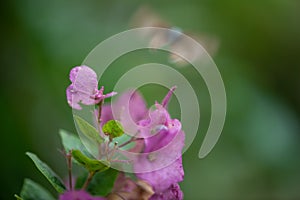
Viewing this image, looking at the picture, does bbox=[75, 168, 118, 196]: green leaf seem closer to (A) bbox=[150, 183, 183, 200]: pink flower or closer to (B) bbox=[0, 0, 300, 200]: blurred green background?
(A) bbox=[150, 183, 183, 200]: pink flower


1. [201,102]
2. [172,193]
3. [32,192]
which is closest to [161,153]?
[172,193]

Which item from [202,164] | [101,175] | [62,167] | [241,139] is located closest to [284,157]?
[241,139]

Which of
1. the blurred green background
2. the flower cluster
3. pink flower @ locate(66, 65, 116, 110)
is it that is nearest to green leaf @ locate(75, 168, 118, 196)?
the flower cluster

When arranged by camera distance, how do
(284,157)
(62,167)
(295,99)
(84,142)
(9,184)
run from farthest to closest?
1. (295,99)
2. (284,157)
3. (62,167)
4. (9,184)
5. (84,142)

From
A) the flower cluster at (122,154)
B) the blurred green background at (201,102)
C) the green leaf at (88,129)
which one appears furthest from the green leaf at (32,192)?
the blurred green background at (201,102)

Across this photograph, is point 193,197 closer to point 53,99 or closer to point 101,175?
point 53,99

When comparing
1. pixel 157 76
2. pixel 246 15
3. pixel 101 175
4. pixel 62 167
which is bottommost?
pixel 101 175

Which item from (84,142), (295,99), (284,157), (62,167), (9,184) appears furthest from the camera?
(295,99)
